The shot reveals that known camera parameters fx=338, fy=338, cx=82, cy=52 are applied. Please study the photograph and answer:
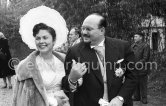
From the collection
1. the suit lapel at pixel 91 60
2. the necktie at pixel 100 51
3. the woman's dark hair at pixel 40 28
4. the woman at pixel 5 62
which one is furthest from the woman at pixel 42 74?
the woman at pixel 5 62

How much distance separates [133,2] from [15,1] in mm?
28421

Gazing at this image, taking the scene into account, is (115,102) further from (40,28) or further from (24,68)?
(40,28)

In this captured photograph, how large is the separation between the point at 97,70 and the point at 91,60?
14cm

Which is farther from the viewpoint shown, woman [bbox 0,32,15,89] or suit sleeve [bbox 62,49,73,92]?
woman [bbox 0,32,15,89]

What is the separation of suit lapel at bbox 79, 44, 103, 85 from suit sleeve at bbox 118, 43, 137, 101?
296 mm

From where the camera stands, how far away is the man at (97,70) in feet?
12.3

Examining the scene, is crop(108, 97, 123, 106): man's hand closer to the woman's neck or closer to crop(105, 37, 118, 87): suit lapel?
crop(105, 37, 118, 87): suit lapel

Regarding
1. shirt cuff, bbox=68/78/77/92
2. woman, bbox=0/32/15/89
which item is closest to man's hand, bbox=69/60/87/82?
shirt cuff, bbox=68/78/77/92

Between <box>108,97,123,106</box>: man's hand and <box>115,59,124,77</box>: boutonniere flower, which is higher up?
<box>115,59,124,77</box>: boutonniere flower

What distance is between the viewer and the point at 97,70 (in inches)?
149

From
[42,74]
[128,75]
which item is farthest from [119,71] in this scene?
[42,74]

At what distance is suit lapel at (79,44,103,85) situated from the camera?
378 cm

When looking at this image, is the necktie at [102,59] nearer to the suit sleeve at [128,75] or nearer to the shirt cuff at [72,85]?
the suit sleeve at [128,75]

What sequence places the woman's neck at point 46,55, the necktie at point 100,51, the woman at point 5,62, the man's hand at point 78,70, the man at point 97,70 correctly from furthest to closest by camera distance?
the woman at point 5,62 < the woman's neck at point 46,55 < the necktie at point 100,51 < the man at point 97,70 < the man's hand at point 78,70
